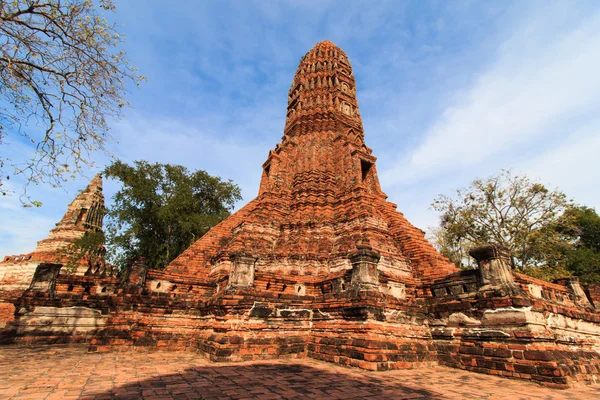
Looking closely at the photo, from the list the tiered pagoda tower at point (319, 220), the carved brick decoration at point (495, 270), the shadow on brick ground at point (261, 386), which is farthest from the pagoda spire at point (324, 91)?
the shadow on brick ground at point (261, 386)

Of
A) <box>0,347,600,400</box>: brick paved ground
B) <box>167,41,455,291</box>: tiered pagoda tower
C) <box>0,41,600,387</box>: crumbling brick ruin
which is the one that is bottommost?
<box>0,347,600,400</box>: brick paved ground

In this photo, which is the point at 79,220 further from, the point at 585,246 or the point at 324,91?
the point at 585,246

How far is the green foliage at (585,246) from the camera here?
2242 centimetres

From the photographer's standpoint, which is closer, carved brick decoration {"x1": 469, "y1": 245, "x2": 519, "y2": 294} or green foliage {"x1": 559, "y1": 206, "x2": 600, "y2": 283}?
carved brick decoration {"x1": 469, "y1": 245, "x2": 519, "y2": 294}

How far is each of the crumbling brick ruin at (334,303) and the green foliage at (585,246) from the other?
1566cm

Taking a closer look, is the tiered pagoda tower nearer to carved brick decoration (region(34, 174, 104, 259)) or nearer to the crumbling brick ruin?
the crumbling brick ruin

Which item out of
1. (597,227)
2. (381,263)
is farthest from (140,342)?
(597,227)

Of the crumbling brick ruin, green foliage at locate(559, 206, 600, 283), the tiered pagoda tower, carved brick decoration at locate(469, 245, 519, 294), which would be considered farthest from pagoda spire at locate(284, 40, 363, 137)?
green foliage at locate(559, 206, 600, 283)

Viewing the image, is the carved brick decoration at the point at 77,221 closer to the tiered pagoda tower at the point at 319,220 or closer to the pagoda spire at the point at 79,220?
the pagoda spire at the point at 79,220

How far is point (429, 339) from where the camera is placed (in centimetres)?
760

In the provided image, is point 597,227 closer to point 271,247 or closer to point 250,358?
point 271,247

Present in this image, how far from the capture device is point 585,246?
2856 centimetres

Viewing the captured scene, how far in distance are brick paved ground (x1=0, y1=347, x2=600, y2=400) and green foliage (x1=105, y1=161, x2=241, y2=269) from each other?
1341 cm

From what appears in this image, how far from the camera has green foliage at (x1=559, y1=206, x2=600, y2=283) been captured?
22422mm
